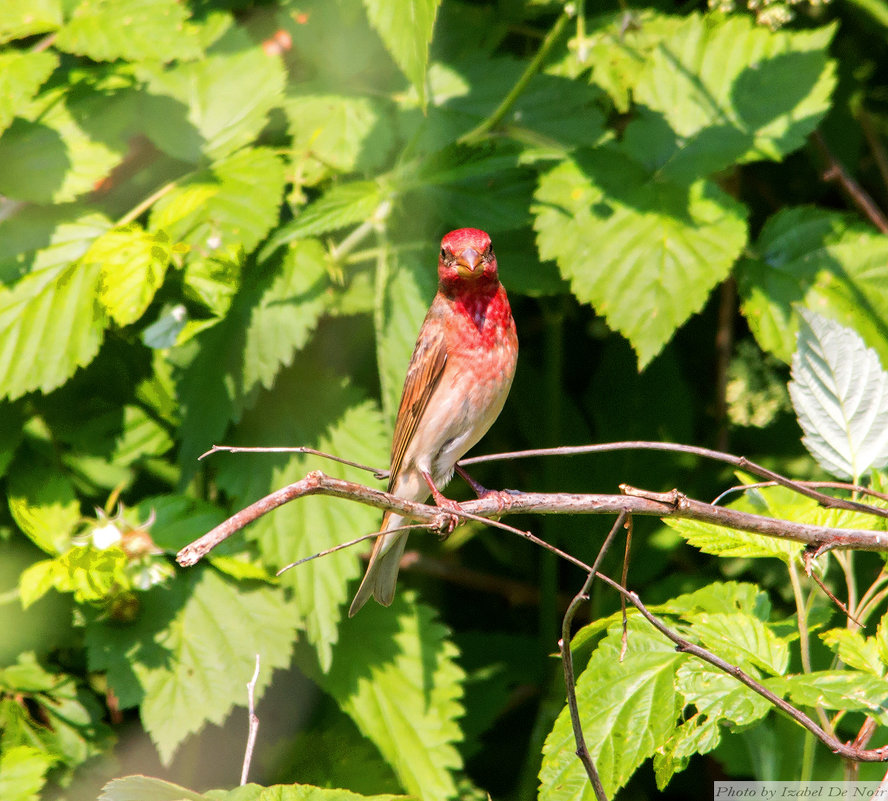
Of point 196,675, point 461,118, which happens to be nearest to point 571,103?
point 461,118

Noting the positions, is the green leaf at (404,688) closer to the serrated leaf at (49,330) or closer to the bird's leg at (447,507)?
the bird's leg at (447,507)

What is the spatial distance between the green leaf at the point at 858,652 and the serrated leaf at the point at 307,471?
1.60 metres

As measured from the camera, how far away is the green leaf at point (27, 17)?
131 inches

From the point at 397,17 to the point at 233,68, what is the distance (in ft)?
4.18

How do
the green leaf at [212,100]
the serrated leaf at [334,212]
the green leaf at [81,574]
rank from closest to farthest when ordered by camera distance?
the green leaf at [81,574] → the serrated leaf at [334,212] → the green leaf at [212,100]

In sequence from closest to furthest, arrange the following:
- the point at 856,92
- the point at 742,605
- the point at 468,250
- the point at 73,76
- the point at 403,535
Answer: the point at 742,605
the point at 468,250
the point at 403,535
the point at 73,76
the point at 856,92

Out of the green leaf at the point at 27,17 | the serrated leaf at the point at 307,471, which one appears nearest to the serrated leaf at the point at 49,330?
the serrated leaf at the point at 307,471

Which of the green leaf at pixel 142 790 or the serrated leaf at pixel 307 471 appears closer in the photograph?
the green leaf at pixel 142 790

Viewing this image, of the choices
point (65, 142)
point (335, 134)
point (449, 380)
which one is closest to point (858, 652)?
point (449, 380)

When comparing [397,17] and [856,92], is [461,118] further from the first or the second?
[856,92]

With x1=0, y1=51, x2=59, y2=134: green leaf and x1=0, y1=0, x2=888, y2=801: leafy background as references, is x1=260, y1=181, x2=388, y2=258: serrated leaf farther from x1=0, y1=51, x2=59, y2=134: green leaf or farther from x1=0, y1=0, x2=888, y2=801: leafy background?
x1=0, y1=51, x2=59, y2=134: green leaf

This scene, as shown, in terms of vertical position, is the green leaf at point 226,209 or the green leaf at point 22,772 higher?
the green leaf at point 226,209

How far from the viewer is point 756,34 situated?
3.71 metres

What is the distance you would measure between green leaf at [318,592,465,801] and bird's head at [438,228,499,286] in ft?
4.40
